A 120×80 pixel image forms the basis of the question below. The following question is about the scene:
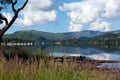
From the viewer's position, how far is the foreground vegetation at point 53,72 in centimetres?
856

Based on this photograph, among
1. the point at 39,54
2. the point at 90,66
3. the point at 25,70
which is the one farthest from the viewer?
the point at 39,54

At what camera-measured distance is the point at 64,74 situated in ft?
29.0

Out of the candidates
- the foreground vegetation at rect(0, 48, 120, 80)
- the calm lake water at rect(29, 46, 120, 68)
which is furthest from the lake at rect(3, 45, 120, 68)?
the foreground vegetation at rect(0, 48, 120, 80)

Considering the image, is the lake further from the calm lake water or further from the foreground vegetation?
the foreground vegetation

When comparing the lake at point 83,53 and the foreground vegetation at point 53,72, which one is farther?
the lake at point 83,53

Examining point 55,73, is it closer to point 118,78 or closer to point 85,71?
point 85,71

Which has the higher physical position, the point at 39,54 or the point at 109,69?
the point at 109,69

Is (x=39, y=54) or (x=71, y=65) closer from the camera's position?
(x=71, y=65)

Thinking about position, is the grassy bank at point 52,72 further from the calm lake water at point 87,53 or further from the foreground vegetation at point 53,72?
the calm lake water at point 87,53

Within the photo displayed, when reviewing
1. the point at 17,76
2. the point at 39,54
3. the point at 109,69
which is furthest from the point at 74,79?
the point at 39,54

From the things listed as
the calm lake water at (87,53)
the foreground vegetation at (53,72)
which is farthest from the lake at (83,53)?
the foreground vegetation at (53,72)

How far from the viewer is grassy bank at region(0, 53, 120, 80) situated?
28.1ft

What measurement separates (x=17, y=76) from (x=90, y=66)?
1860 mm

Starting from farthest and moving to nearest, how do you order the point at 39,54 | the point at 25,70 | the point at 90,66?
the point at 39,54, the point at 90,66, the point at 25,70
